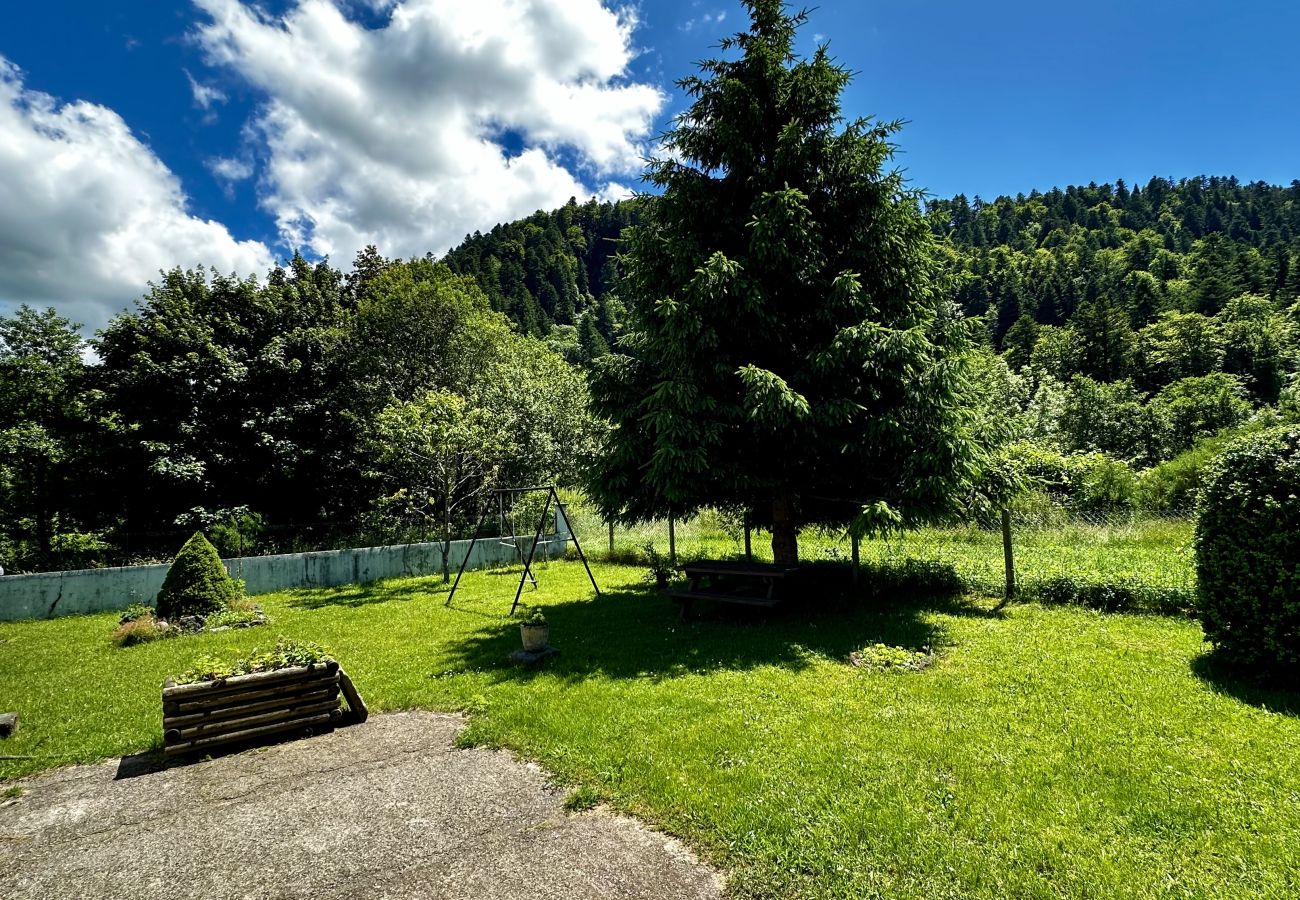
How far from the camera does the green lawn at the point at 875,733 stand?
10.5ft

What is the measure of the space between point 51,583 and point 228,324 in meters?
11.5

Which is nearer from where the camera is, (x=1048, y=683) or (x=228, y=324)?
(x=1048, y=683)

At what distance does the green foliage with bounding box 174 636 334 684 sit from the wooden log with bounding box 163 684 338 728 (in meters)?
0.28

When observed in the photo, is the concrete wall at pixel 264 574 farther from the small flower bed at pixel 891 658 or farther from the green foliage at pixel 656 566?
the small flower bed at pixel 891 658

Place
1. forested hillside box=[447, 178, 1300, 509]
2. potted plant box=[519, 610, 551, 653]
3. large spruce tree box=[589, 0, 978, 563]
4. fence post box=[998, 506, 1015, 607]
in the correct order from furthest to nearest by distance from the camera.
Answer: forested hillside box=[447, 178, 1300, 509]
fence post box=[998, 506, 1015, 607]
large spruce tree box=[589, 0, 978, 563]
potted plant box=[519, 610, 551, 653]

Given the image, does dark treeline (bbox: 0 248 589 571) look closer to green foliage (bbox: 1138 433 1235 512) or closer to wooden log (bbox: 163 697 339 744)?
wooden log (bbox: 163 697 339 744)

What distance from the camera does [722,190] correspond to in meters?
9.89

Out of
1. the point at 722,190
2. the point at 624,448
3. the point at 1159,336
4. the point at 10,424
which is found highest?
the point at 1159,336

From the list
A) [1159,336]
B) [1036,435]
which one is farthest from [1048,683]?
[1159,336]

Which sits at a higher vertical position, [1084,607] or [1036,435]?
[1036,435]

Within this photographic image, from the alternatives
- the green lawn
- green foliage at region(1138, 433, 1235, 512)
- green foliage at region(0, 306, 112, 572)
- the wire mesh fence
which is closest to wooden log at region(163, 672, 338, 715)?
the green lawn

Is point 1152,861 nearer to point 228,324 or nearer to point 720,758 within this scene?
point 720,758

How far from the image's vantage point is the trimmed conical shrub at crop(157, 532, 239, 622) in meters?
10.6

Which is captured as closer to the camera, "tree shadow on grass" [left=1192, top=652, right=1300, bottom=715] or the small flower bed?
"tree shadow on grass" [left=1192, top=652, right=1300, bottom=715]
